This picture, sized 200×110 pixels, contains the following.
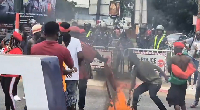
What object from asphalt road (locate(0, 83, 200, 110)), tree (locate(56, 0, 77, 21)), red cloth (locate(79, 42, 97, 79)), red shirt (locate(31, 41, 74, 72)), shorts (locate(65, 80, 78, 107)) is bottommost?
asphalt road (locate(0, 83, 200, 110))

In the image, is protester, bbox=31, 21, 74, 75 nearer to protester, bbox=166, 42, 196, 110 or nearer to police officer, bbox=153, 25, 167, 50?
protester, bbox=166, 42, 196, 110

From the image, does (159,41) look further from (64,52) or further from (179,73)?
(64,52)

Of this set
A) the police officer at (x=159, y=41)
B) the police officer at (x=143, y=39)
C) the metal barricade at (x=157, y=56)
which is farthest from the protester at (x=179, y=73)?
the police officer at (x=143, y=39)

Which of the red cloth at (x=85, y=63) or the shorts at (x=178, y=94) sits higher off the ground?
the red cloth at (x=85, y=63)

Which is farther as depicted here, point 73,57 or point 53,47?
point 73,57

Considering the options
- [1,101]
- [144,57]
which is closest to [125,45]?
[144,57]

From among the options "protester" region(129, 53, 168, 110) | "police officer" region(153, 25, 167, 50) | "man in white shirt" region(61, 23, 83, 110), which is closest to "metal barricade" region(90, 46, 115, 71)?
"police officer" region(153, 25, 167, 50)

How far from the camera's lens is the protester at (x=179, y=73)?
635 cm

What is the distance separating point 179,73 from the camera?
Result: 6.31 m

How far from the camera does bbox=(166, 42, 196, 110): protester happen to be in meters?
6.35

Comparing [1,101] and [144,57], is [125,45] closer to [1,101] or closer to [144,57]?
[144,57]

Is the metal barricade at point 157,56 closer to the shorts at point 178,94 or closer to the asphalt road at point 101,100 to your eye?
the asphalt road at point 101,100

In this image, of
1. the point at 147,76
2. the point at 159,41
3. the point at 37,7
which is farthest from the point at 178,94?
the point at 37,7

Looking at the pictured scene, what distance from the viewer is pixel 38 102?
188cm
